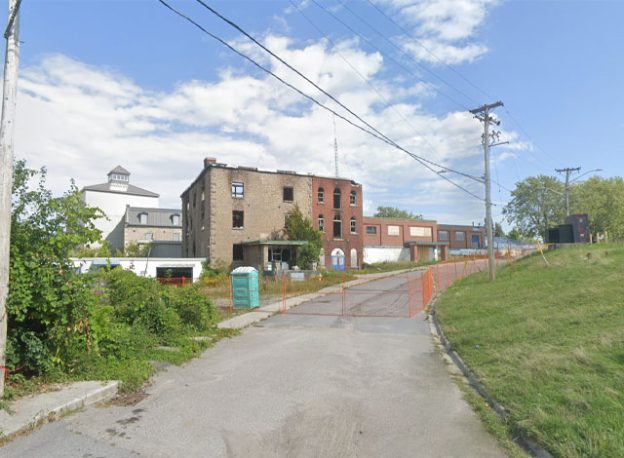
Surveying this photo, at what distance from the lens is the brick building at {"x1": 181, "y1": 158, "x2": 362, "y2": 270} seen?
122ft

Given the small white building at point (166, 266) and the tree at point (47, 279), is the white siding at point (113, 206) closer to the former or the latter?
the small white building at point (166, 266)

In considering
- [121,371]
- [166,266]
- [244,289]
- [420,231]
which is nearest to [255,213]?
[166,266]

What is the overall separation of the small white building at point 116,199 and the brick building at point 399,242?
121 ft

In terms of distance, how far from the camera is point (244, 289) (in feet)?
63.2

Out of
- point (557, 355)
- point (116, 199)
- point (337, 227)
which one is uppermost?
point (116, 199)

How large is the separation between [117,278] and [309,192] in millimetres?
32202

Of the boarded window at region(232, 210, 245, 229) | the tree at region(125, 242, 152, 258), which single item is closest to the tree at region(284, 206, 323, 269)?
the boarded window at region(232, 210, 245, 229)

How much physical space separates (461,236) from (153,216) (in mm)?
53279

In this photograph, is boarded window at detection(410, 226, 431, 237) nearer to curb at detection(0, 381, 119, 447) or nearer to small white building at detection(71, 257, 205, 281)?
small white building at detection(71, 257, 205, 281)

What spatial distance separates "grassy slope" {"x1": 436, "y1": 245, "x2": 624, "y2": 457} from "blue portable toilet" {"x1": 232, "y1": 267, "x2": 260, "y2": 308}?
8.16m

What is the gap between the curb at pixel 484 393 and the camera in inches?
189

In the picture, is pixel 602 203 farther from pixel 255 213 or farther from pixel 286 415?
pixel 286 415

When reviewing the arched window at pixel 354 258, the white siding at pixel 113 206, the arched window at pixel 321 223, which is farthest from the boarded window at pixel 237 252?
the white siding at pixel 113 206

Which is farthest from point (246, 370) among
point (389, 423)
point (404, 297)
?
point (404, 297)
